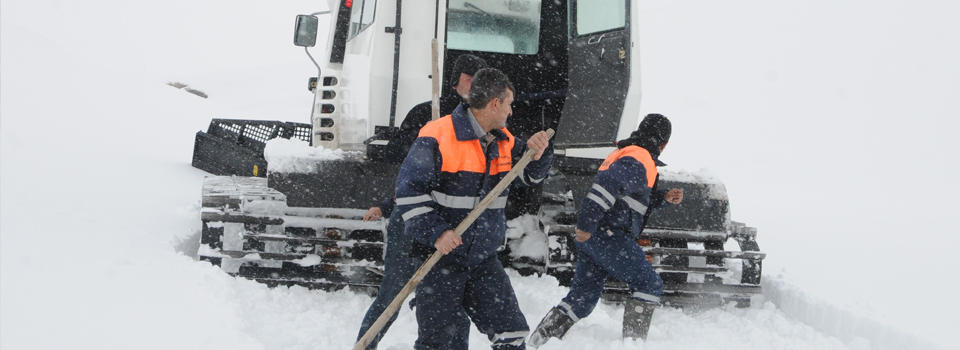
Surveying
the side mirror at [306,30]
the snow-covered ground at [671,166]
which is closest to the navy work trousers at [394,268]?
the snow-covered ground at [671,166]

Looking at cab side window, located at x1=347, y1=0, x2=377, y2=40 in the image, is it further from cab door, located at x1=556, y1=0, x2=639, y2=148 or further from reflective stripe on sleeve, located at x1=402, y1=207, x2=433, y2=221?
reflective stripe on sleeve, located at x1=402, y1=207, x2=433, y2=221

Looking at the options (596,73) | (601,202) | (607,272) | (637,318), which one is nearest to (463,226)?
(601,202)

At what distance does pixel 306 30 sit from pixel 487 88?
4.21 meters

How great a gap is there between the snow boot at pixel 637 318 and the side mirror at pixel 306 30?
3994mm

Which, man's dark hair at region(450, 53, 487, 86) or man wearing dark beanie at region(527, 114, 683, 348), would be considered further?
man wearing dark beanie at region(527, 114, 683, 348)

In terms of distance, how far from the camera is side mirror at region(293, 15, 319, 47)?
686 cm

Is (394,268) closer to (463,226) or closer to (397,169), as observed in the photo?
(463,226)

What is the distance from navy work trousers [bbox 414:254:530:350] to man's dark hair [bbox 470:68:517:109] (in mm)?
654

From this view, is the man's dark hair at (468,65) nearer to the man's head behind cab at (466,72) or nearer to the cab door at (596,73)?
the man's head behind cab at (466,72)

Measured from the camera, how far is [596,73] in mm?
5578

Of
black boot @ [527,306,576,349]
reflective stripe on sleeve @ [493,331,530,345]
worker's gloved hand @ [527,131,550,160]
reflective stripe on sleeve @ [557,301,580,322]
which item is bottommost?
black boot @ [527,306,576,349]

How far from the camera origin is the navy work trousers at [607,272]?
4141 mm

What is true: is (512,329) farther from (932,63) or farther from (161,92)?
(932,63)

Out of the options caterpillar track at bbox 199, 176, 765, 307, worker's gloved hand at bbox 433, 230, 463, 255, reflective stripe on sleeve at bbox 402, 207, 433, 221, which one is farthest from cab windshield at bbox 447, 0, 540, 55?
worker's gloved hand at bbox 433, 230, 463, 255
